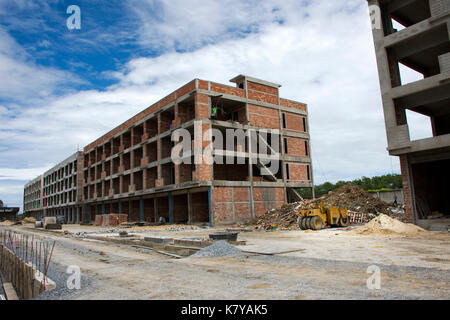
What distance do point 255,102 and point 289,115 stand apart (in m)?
5.43

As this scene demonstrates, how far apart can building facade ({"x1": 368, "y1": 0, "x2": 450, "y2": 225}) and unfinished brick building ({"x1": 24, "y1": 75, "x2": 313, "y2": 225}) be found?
13693 millimetres

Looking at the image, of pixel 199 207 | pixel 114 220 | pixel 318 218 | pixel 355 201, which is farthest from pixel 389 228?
pixel 114 220

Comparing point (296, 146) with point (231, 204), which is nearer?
point (231, 204)

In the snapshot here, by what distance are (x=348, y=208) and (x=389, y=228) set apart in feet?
30.1

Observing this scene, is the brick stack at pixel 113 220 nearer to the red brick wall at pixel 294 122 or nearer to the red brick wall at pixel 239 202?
the red brick wall at pixel 239 202

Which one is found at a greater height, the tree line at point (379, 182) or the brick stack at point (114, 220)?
the tree line at point (379, 182)

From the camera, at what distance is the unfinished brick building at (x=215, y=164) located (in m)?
27.3

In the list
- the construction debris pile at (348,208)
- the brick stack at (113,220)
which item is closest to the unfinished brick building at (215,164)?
the brick stack at (113,220)

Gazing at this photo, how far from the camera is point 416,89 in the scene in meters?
16.2

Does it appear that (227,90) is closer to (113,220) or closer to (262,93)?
(262,93)

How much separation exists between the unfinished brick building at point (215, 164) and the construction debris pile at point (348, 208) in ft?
12.3

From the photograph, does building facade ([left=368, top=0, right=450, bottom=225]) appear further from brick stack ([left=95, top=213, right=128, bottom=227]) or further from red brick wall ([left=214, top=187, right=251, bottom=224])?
brick stack ([left=95, top=213, right=128, bottom=227])
